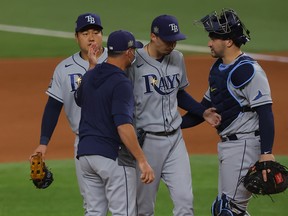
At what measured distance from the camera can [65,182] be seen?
10.3 meters

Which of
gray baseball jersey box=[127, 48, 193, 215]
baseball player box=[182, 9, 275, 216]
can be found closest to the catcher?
baseball player box=[182, 9, 275, 216]

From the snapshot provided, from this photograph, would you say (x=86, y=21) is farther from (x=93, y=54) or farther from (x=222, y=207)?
(x=222, y=207)

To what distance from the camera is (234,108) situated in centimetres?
733

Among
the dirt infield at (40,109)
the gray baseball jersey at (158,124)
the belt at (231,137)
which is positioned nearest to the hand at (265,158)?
the belt at (231,137)

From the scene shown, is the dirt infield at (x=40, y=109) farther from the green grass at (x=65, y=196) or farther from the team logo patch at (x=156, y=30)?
the team logo patch at (x=156, y=30)

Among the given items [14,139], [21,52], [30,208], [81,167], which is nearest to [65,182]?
[30,208]

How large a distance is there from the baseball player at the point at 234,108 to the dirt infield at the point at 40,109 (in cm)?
436

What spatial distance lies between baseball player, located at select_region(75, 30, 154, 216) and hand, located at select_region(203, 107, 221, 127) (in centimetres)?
80

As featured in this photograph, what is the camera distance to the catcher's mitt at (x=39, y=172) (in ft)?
25.8

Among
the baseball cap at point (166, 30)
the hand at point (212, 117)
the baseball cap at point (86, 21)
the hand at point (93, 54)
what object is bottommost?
the hand at point (212, 117)

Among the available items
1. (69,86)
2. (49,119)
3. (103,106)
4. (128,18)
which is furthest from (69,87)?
(128,18)

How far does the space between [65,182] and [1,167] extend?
1202mm

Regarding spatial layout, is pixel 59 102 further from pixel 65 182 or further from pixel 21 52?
pixel 21 52

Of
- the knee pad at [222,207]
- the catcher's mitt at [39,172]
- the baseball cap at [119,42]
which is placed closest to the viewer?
the baseball cap at [119,42]
